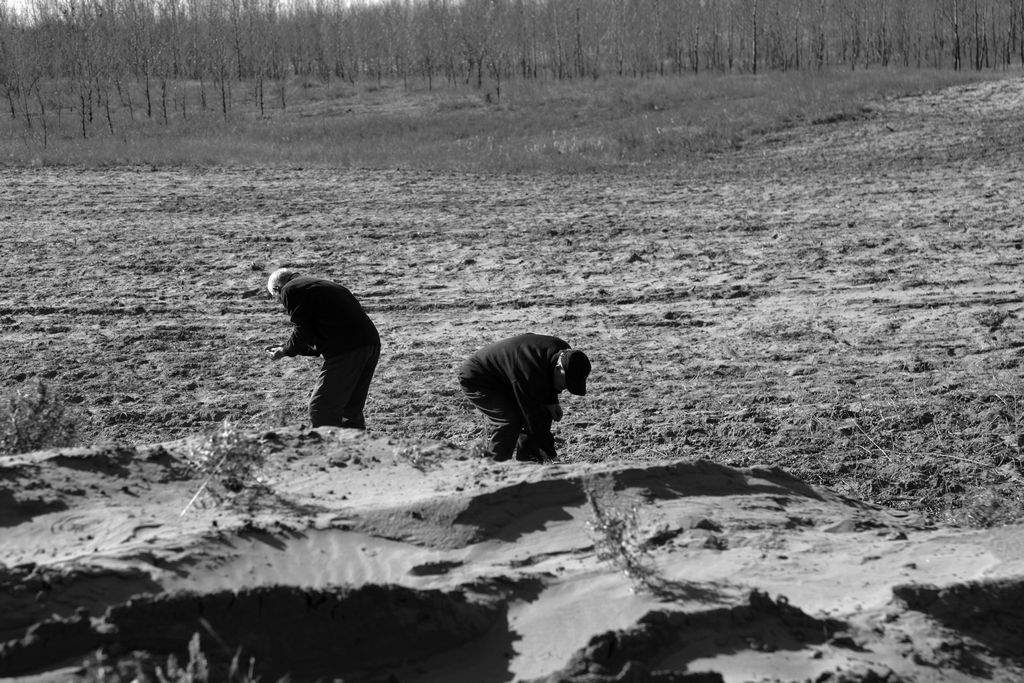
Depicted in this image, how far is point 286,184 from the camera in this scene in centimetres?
1839

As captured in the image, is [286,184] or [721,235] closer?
[721,235]

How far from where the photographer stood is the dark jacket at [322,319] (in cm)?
756

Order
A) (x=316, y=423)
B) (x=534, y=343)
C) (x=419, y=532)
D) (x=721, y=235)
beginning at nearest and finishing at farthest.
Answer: (x=419, y=532), (x=534, y=343), (x=316, y=423), (x=721, y=235)

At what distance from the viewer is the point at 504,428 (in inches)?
287

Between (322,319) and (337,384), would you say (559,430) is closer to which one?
(337,384)

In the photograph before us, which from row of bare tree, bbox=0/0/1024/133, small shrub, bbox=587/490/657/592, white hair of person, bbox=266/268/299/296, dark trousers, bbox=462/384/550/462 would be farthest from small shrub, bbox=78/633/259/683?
row of bare tree, bbox=0/0/1024/133

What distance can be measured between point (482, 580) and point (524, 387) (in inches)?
114

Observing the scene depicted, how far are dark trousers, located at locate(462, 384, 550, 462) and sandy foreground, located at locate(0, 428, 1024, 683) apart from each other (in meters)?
1.65

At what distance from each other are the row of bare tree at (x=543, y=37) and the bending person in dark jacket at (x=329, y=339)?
149ft

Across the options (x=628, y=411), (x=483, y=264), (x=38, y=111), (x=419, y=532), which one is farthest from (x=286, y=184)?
(x=38, y=111)

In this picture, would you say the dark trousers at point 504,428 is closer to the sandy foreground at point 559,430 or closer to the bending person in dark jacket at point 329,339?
the sandy foreground at point 559,430

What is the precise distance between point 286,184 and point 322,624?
15231mm

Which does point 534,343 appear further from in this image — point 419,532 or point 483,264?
point 483,264

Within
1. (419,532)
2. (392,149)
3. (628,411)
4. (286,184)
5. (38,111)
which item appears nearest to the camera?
(419,532)
